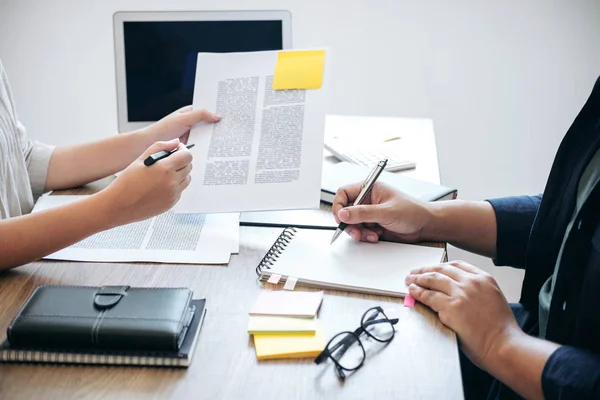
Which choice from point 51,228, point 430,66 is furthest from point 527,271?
point 430,66

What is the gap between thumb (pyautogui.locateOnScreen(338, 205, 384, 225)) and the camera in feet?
3.76

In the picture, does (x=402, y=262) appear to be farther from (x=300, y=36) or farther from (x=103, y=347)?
(x=300, y=36)

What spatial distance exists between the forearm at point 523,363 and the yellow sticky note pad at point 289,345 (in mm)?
247

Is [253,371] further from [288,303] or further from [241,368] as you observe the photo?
[288,303]

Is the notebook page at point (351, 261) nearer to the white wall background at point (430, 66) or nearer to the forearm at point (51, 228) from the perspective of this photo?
the forearm at point (51, 228)

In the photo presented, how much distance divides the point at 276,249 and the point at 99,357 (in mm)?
374

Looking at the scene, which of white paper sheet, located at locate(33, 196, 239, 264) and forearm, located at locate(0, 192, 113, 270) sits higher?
forearm, located at locate(0, 192, 113, 270)

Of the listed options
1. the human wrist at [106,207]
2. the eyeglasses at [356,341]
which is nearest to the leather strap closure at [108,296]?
the human wrist at [106,207]

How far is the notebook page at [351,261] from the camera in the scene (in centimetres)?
103

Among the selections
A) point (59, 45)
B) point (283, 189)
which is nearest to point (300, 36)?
point (59, 45)

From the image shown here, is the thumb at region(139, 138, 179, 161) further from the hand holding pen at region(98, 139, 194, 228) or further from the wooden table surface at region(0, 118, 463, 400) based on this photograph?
the wooden table surface at region(0, 118, 463, 400)

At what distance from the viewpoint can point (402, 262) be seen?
1.09m

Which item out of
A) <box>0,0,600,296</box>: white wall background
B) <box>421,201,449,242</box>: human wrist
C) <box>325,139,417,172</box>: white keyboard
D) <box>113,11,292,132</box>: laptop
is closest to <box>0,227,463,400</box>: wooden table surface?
<box>421,201,449,242</box>: human wrist

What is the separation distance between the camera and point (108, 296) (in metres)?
0.92
